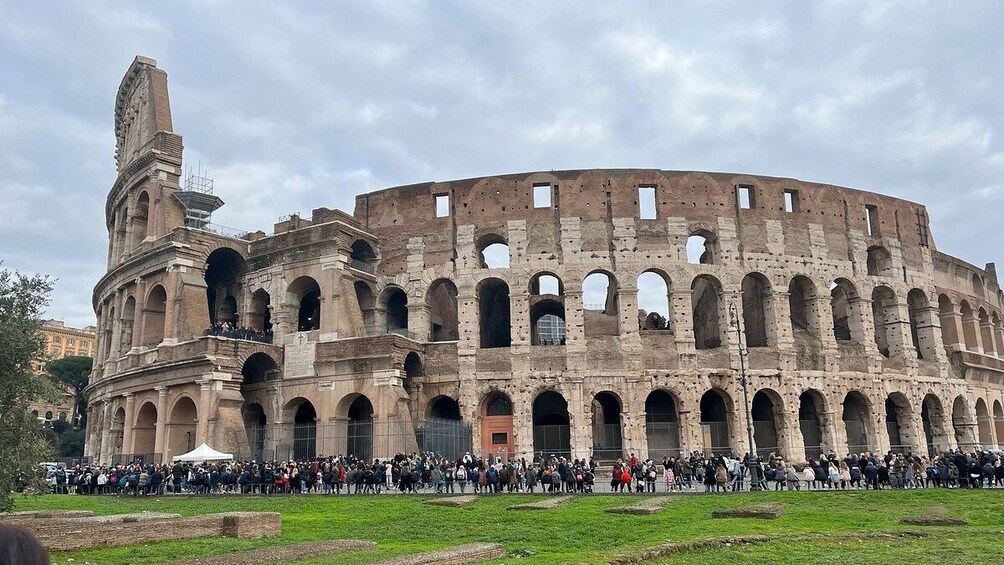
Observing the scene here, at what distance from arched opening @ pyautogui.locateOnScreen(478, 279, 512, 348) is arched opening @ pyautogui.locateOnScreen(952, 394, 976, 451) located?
2206 centimetres

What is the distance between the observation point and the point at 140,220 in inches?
1629

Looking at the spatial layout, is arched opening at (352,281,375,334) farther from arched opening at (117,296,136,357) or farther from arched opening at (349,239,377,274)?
arched opening at (117,296,136,357)

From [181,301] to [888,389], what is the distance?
31466mm

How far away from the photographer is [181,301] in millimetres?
34562

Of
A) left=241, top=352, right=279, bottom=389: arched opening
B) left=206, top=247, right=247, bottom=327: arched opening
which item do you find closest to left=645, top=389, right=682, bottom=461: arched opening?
left=241, top=352, right=279, bottom=389: arched opening

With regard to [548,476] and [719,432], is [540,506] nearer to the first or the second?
[548,476]

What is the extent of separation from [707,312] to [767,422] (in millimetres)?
5752

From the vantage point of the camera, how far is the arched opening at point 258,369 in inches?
1359

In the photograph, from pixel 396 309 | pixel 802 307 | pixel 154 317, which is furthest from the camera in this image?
pixel 396 309

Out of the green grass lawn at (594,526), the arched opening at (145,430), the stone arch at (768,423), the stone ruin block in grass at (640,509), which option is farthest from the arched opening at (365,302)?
the stone ruin block in grass at (640,509)

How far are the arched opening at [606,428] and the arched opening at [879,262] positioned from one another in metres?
14.0

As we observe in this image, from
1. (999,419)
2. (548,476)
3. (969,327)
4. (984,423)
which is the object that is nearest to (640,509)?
(548,476)

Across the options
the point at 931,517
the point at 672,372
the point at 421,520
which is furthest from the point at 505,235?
the point at 931,517

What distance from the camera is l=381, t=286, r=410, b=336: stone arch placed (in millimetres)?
36250
